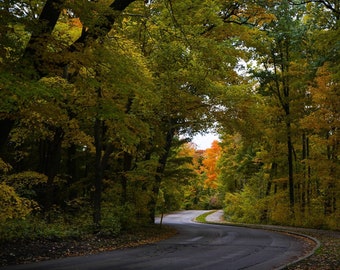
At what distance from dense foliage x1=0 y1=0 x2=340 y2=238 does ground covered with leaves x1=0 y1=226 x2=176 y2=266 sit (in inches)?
29.8

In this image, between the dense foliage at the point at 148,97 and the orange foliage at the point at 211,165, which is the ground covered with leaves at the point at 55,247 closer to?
the dense foliage at the point at 148,97

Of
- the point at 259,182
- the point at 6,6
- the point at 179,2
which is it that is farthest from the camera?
the point at 259,182

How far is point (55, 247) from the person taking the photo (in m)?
12.7

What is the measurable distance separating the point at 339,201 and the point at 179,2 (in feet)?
53.0

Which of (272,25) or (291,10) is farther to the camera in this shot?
(272,25)

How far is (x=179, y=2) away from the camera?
12.6 metres

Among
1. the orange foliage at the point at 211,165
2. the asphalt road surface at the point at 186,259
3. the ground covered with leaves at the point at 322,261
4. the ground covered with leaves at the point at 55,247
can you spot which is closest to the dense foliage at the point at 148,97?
the ground covered with leaves at the point at 55,247

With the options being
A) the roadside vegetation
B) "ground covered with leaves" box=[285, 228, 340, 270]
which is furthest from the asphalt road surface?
the roadside vegetation

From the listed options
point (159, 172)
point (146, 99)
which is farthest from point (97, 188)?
point (146, 99)

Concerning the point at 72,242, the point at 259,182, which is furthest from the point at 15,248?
the point at 259,182

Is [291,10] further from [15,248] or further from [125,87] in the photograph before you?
[15,248]

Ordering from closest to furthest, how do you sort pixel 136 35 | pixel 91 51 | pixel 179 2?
pixel 91 51
pixel 179 2
pixel 136 35

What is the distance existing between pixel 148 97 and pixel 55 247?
20.7 feet

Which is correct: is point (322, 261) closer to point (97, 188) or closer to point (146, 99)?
point (146, 99)
